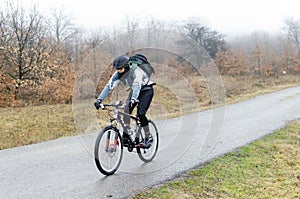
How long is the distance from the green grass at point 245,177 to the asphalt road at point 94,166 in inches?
11.1

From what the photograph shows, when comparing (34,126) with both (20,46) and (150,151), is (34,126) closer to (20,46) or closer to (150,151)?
(150,151)

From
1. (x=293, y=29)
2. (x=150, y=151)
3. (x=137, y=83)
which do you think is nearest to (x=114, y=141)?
(x=137, y=83)

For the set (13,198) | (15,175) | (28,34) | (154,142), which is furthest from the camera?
(28,34)

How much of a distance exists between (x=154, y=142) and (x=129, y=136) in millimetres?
953

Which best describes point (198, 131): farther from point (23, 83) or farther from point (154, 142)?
point (23, 83)

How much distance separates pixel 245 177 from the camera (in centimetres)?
536

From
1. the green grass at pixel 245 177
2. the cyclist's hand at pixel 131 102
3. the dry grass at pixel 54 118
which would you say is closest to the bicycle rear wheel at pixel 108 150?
the cyclist's hand at pixel 131 102

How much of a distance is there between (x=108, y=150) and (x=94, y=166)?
794mm

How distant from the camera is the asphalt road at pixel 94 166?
454cm

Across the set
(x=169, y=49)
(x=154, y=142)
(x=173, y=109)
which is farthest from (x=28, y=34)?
(x=154, y=142)

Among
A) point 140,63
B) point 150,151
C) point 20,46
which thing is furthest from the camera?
point 20,46

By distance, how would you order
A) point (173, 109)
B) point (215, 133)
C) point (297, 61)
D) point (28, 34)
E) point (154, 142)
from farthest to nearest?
1. point (297, 61)
2. point (28, 34)
3. point (173, 109)
4. point (215, 133)
5. point (154, 142)

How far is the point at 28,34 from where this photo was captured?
18.2 m

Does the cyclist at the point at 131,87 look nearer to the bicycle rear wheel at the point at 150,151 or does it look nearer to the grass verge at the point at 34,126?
A: the bicycle rear wheel at the point at 150,151
